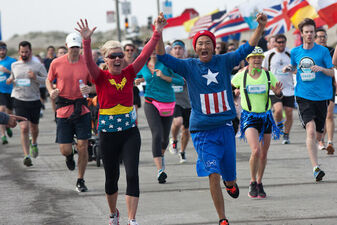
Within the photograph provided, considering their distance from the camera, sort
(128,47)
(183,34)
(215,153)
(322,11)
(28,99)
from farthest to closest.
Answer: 1. (183,34)
2. (322,11)
3. (28,99)
4. (128,47)
5. (215,153)

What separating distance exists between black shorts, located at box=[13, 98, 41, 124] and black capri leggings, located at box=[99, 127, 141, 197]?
5183 mm

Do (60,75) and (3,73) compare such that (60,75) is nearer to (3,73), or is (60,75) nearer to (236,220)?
(236,220)

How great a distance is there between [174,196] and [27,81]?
173 inches

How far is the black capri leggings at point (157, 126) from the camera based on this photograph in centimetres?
949

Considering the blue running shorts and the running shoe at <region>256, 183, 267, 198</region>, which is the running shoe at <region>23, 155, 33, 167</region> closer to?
the running shoe at <region>256, 183, 267, 198</region>

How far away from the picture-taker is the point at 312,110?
941cm

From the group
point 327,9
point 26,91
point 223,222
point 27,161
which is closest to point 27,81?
point 26,91

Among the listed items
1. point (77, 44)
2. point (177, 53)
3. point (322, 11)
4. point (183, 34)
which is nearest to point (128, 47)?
point (177, 53)

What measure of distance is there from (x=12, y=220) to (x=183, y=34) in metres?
27.6

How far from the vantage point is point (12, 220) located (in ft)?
23.5

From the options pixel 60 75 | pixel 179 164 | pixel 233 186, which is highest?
pixel 60 75

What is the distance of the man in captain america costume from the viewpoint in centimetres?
657

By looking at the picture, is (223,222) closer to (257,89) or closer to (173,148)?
(257,89)

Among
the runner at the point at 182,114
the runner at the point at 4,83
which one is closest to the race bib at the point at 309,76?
the runner at the point at 182,114
